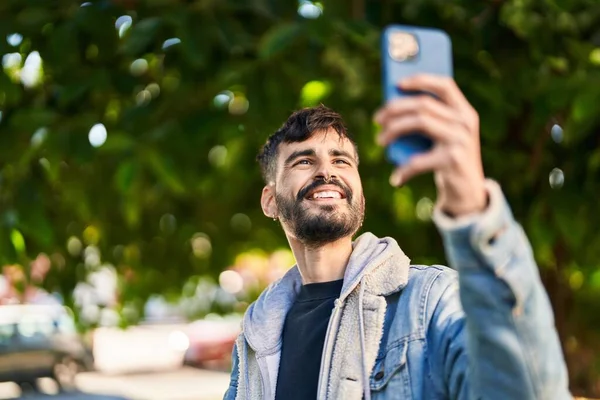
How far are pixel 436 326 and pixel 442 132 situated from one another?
0.51 metres

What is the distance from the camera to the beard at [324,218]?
1.71 meters

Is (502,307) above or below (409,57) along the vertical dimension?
below

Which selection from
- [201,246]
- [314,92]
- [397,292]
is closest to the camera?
[397,292]

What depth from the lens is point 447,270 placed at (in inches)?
60.9

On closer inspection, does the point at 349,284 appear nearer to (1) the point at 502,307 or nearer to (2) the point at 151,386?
(1) the point at 502,307

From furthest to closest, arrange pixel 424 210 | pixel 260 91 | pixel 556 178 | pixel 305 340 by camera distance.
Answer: pixel 424 210 < pixel 556 178 < pixel 260 91 < pixel 305 340

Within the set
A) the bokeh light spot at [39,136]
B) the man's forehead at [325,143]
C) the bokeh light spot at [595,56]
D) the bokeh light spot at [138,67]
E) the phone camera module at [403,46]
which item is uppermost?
the bokeh light spot at [138,67]

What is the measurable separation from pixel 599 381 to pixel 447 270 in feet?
15.2

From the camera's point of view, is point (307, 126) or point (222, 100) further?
point (222, 100)

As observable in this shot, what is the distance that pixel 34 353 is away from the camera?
15.6m

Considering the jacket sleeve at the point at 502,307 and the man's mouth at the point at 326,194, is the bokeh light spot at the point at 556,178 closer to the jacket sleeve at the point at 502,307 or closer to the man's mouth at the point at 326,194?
the man's mouth at the point at 326,194

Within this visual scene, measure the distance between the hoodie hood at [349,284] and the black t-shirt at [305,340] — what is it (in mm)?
27

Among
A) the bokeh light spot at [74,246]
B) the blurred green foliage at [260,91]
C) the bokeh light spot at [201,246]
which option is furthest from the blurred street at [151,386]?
the blurred green foliage at [260,91]

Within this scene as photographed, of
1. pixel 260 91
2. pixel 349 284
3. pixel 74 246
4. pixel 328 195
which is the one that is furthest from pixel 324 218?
pixel 74 246
